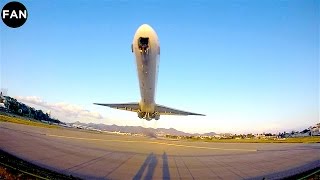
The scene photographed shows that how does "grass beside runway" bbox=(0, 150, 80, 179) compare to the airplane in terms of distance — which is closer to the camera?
"grass beside runway" bbox=(0, 150, 80, 179)

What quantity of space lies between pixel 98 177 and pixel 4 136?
10.5 metres

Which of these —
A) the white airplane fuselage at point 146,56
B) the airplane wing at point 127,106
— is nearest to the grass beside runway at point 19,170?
the white airplane fuselage at point 146,56

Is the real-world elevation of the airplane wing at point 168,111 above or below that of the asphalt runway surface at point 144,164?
above

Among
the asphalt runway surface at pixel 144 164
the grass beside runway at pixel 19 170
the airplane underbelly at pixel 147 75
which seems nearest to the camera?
the grass beside runway at pixel 19 170

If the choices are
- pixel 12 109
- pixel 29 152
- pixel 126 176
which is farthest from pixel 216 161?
pixel 12 109

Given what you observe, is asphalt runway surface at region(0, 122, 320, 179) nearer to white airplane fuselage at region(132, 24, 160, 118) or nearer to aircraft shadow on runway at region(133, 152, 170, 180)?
aircraft shadow on runway at region(133, 152, 170, 180)

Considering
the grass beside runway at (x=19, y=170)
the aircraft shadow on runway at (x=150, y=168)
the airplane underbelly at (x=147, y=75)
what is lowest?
the aircraft shadow on runway at (x=150, y=168)

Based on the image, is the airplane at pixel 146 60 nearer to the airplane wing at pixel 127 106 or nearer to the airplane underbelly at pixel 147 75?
the airplane underbelly at pixel 147 75

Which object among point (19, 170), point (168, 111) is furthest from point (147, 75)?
point (19, 170)

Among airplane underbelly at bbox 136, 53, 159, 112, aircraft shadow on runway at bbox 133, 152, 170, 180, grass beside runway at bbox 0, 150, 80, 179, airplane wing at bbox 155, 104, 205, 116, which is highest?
Result: airplane underbelly at bbox 136, 53, 159, 112

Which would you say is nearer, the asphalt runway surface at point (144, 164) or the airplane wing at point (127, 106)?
the asphalt runway surface at point (144, 164)

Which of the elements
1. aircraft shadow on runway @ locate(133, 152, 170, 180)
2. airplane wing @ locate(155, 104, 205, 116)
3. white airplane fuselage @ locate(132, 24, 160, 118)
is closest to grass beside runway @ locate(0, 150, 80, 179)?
aircraft shadow on runway @ locate(133, 152, 170, 180)

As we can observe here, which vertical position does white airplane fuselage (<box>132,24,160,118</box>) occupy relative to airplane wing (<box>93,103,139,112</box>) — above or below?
above

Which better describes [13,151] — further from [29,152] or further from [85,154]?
[85,154]
